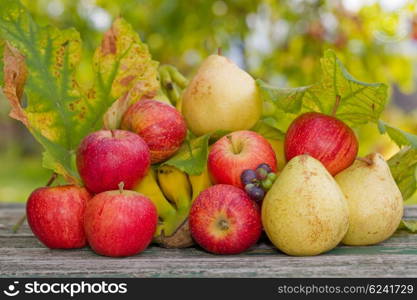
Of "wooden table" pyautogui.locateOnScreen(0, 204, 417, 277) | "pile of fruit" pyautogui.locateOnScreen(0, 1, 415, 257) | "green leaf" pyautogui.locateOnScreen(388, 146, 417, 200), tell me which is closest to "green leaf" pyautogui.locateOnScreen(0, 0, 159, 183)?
"pile of fruit" pyautogui.locateOnScreen(0, 1, 415, 257)

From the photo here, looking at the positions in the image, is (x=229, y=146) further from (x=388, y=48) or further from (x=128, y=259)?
(x=388, y=48)

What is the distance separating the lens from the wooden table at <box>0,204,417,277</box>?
93cm

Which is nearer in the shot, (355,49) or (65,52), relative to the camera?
(65,52)

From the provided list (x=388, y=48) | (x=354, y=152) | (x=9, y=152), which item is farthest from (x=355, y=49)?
(x=9, y=152)

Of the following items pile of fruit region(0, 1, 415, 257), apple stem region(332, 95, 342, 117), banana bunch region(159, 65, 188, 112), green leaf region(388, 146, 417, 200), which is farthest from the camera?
banana bunch region(159, 65, 188, 112)

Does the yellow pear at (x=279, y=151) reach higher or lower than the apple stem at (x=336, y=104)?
lower

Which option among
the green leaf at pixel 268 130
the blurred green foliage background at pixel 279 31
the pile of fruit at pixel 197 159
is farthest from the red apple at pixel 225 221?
the blurred green foliage background at pixel 279 31

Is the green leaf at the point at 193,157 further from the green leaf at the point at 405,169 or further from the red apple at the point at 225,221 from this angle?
the green leaf at the point at 405,169

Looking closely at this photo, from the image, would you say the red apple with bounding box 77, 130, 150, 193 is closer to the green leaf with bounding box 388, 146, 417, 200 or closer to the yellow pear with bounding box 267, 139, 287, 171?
the yellow pear with bounding box 267, 139, 287, 171

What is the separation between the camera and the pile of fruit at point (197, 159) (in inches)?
40.6

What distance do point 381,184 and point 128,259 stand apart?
443 millimetres

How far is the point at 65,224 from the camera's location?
1094mm

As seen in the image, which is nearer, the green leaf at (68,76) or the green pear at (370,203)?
the green pear at (370,203)

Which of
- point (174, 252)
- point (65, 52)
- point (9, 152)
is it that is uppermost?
point (65, 52)
